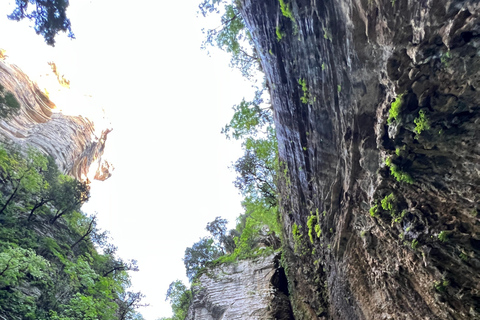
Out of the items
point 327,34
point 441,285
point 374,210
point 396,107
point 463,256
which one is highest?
point 327,34

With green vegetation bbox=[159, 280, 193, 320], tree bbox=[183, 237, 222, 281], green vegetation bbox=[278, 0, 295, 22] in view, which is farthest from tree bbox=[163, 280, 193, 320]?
green vegetation bbox=[278, 0, 295, 22]

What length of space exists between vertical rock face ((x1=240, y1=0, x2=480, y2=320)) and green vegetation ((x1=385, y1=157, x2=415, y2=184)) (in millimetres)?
18

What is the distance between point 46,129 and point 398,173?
28.3 metres

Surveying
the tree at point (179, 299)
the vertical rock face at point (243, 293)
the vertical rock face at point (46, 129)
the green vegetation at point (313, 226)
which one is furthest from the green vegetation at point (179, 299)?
the vertical rock face at point (46, 129)

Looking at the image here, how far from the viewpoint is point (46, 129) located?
24.8m

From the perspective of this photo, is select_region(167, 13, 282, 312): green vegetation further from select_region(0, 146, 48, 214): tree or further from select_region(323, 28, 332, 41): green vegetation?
select_region(0, 146, 48, 214): tree

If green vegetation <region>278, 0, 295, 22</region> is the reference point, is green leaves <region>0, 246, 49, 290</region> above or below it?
below

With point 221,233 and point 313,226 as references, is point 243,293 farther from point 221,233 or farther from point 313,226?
point 221,233

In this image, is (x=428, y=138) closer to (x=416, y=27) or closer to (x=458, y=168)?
(x=458, y=168)

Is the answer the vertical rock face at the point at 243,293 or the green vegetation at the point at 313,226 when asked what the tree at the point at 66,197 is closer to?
the vertical rock face at the point at 243,293

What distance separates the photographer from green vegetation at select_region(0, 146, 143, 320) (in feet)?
31.2

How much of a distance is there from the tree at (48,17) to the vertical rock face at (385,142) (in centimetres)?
502

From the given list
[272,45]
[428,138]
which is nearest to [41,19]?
[272,45]

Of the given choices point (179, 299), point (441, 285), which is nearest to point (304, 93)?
point (441, 285)
